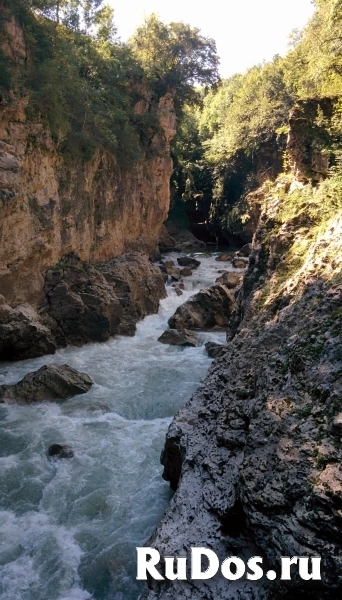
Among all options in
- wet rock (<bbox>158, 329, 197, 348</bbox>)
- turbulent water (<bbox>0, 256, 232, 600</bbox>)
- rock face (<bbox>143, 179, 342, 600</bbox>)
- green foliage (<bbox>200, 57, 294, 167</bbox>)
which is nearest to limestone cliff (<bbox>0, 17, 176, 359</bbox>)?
wet rock (<bbox>158, 329, 197, 348</bbox>)

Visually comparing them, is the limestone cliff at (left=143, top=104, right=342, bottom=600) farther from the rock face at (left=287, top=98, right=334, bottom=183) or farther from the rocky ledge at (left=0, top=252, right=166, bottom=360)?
the rocky ledge at (left=0, top=252, right=166, bottom=360)

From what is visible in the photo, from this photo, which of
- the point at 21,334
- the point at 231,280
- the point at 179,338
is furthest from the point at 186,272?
the point at 21,334

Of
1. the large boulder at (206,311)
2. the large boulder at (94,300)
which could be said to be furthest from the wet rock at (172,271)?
the large boulder at (206,311)

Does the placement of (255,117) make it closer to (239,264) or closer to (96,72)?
(239,264)

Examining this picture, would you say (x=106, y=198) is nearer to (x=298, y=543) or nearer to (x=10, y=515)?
(x=10, y=515)

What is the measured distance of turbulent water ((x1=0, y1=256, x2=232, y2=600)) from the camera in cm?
588

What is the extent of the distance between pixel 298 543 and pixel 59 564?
365 centimetres

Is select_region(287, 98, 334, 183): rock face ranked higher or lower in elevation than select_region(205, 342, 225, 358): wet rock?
higher

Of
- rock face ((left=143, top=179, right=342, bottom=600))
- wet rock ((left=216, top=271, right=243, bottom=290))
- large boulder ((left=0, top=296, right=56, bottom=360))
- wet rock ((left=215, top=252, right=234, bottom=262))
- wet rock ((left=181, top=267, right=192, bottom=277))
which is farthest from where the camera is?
wet rock ((left=215, top=252, right=234, bottom=262))

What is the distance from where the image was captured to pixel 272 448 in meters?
4.65

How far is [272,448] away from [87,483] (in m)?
4.13

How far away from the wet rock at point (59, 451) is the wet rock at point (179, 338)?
7.08m

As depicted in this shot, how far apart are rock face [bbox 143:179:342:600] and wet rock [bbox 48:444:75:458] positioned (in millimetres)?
2145

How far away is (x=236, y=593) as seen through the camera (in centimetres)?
407
